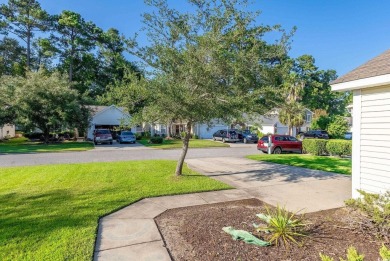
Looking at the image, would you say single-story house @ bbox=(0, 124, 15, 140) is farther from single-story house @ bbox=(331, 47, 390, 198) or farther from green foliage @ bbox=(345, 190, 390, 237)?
green foliage @ bbox=(345, 190, 390, 237)

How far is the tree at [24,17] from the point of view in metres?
34.6

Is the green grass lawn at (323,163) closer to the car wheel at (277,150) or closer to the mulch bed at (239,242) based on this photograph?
the car wheel at (277,150)

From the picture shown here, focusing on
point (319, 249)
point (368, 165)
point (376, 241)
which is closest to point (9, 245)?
point (319, 249)

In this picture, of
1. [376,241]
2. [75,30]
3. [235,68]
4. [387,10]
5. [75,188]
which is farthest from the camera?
[75,30]

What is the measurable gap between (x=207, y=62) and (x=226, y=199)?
12.8 feet

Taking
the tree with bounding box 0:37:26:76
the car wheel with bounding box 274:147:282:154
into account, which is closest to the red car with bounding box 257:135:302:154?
the car wheel with bounding box 274:147:282:154

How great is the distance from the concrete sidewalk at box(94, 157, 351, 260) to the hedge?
23.5ft

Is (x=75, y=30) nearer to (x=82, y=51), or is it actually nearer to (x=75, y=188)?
(x=82, y=51)

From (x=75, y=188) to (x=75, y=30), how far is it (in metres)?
37.6

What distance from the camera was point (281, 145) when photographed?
18656mm

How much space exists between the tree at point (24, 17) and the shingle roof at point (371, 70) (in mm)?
40371

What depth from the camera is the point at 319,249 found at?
12.1ft

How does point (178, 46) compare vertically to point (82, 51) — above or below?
below

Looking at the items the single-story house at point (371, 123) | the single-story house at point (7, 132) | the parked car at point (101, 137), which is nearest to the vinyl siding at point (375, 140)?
the single-story house at point (371, 123)
